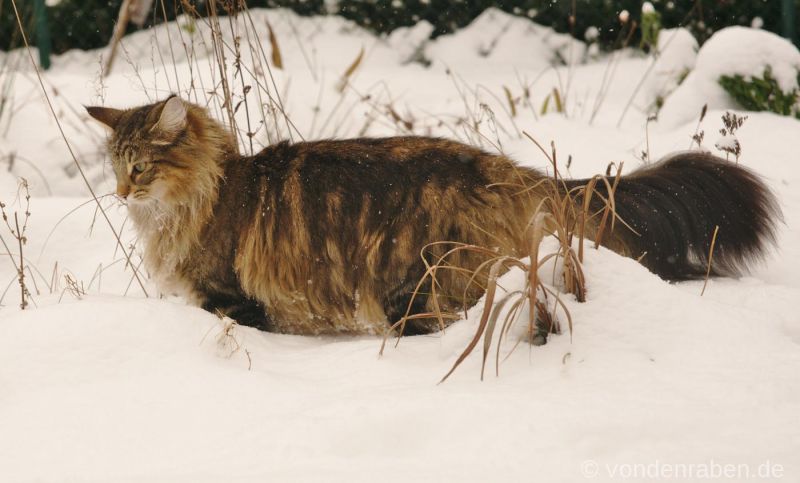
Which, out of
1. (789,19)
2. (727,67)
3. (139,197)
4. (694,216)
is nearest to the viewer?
(694,216)

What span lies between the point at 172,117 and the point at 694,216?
1.67 meters

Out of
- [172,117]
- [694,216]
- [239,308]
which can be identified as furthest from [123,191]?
[694,216]

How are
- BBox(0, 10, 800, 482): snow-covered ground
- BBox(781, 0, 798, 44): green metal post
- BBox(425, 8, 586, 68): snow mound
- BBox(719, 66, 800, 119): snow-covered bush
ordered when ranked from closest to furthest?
BBox(0, 10, 800, 482): snow-covered ground → BBox(719, 66, 800, 119): snow-covered bush → BBox(781, 0, 798, 44): green metal post → BBox(425, 8, 586, 68): snow mound

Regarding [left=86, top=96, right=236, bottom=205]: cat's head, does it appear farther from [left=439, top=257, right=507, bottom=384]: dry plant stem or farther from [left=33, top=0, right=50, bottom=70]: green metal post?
[left=33, top=0, right=50, bottom=70]: green metal post

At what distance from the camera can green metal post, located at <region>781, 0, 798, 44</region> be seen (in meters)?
5.45

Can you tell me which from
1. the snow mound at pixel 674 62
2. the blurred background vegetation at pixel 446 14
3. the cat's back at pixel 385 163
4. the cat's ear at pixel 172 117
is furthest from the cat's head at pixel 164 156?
the blurred background vegetation at pixel 446 14

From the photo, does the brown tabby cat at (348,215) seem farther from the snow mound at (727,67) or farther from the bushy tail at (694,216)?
the snow mound at (727,67)

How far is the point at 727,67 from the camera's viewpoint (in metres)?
4.54

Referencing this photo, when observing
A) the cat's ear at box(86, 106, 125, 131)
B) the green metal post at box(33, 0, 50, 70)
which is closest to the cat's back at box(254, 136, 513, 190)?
the cat's ear at box(86, 106, 125, 131)

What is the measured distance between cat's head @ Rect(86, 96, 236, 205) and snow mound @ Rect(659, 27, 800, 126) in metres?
2.80

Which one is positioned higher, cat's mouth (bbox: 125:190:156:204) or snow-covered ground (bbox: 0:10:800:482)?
cat's mouth (bbox: 125:190:156:204)

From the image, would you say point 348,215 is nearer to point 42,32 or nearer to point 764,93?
point 764,93

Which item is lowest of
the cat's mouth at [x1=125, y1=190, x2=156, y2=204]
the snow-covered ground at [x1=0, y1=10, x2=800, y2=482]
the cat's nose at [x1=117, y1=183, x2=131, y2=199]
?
the snow-covered ground at [x1=0, y1=10, x2=800, y2=482]

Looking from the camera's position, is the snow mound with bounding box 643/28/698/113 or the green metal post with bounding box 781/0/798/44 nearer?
the snow mound with bounding box 643/28/698/113
